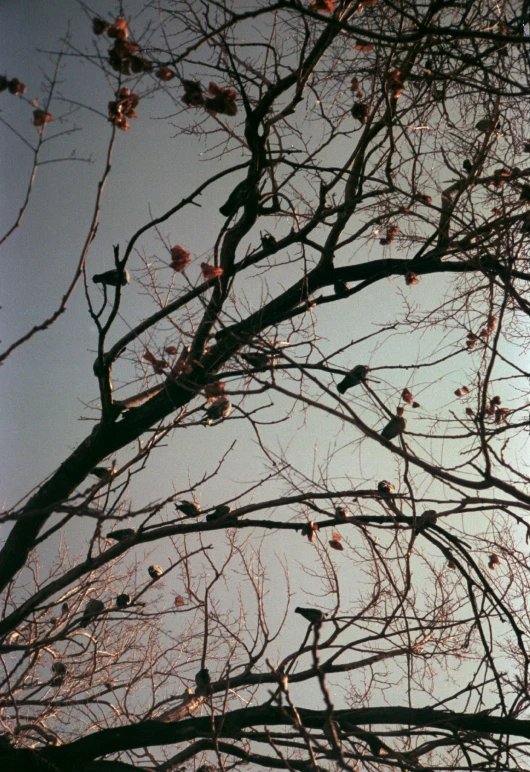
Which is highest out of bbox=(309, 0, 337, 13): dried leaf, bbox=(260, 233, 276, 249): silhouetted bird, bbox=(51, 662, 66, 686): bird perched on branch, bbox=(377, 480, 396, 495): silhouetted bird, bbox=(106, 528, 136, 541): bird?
bbox=(309, 0, 337, 13): dried leaf

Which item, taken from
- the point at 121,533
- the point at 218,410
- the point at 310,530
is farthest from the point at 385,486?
the point at 121,533

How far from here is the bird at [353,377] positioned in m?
3.94

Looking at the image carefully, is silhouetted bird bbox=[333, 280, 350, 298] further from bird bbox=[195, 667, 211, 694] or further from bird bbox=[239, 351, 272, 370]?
bird bbox=[195, 667, 211, 694]

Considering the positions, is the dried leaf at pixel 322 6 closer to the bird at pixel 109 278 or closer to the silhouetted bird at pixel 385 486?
the bird at pixel 109 278

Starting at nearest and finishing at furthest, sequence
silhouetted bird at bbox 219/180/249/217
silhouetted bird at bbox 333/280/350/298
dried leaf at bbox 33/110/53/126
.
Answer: dried leaf at bbox 33/110/53/126 < silhouetted bird at bbox 219/180/249/217 < silhouetted bird at bbox 333/280/350/298

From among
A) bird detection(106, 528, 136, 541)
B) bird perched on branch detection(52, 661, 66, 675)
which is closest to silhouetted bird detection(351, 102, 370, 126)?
bird detection(106, 528, 136, 541)

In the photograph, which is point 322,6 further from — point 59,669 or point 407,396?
point 59,669

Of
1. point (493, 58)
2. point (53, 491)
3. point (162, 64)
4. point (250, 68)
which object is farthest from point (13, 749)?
point (493, 58)

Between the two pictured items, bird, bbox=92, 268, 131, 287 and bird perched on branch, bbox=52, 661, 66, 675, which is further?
bird perched on branch, bbox=52, 661, 66, 675

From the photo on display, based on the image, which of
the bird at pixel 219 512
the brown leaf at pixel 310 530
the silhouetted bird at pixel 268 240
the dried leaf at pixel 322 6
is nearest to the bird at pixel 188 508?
the bird at pixel 219 512

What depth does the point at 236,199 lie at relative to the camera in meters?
4.19

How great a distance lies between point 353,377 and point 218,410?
3.38 ft

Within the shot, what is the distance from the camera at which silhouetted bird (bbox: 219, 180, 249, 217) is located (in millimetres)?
4164

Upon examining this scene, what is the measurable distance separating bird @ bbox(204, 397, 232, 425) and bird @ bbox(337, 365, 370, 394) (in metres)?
0.81
